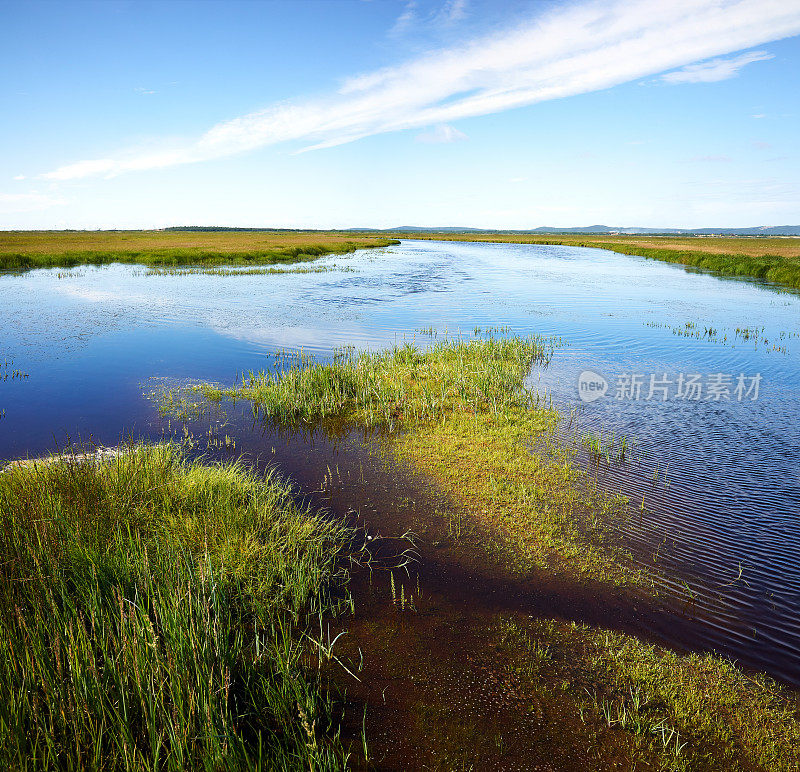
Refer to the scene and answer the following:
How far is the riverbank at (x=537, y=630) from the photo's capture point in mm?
4316

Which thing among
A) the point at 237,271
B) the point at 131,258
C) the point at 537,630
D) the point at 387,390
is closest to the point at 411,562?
the point at 537,630

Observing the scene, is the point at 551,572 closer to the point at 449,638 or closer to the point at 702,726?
the point at 449,638

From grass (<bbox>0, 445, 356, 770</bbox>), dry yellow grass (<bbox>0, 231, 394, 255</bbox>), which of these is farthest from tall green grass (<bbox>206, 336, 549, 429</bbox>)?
dry yellow grass (<bbox>0, 231, 394, 255</bbox>)

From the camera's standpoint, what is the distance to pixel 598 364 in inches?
689

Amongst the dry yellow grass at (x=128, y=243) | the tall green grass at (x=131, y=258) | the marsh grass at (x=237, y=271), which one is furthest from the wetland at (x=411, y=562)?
the dry yellow grass at (x=128, y=243)

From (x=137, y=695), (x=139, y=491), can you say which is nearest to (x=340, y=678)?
(x=137, y=695)

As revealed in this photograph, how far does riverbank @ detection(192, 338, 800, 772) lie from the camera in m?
4.32

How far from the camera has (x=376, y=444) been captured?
1085 centimetres

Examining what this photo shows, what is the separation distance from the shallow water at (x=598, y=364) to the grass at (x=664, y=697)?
24.3 inches

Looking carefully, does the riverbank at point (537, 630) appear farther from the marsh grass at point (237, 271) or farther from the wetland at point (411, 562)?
the marsh grass at point (237, 271)

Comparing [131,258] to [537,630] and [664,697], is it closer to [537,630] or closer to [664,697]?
[537,630]

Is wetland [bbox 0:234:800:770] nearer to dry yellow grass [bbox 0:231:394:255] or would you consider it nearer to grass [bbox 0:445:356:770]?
grass [bbox 0:445:356:770]

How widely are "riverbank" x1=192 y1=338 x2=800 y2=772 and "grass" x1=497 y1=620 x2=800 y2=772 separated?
0.04 ft

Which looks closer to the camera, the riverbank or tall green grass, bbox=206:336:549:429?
the riverbank
